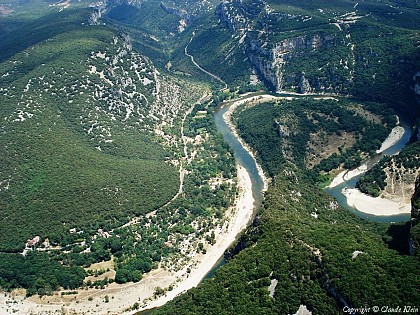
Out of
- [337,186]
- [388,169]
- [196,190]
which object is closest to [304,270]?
[196,190]

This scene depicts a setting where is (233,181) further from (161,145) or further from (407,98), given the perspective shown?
(407,98)

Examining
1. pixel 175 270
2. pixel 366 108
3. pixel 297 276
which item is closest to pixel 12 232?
pixel 175 270

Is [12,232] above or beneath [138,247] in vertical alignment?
above

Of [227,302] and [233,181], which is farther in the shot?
[233,181]

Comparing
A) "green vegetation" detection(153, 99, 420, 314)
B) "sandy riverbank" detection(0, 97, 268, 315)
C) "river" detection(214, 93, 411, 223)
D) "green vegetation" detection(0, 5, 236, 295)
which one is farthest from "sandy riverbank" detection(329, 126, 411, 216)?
"sandy riverbank" detection(0, 97, 268, 315)

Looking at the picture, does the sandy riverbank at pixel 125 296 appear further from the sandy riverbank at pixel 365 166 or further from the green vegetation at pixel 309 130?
the sandy riverbank at pixel 365 166

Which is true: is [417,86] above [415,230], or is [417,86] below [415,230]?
below

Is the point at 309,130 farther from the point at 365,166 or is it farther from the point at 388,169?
the point at 388,169
